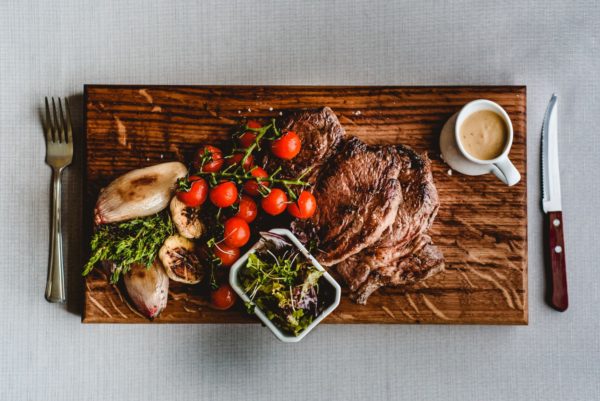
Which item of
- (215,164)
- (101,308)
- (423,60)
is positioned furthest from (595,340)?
(101,308)

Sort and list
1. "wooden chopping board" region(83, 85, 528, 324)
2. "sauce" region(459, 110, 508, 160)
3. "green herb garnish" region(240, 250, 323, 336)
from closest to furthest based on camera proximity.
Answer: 1. "green herb garnish" region(240, 250, 323, 336)
2. "sauce" region(459, 110, 508, 160)
3. "wooden chopping board" region(83, 85, 528, 324)

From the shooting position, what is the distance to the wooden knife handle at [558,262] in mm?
1864

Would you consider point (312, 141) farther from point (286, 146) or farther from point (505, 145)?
point (505, 145)

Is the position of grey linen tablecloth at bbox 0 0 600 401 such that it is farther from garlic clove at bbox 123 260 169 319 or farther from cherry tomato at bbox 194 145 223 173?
cherry tomato at bbox 194 145 223 173

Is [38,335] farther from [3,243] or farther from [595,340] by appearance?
[595,340]

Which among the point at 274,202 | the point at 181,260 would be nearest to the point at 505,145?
the point at 274,202

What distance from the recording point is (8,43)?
1.97 meters

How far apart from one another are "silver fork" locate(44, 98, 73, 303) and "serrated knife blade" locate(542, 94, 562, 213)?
1.80m

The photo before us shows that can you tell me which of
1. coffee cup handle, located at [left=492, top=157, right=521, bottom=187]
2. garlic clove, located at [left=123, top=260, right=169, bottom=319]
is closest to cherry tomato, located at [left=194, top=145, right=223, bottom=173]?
garlic clove, located at [left=123, top=260, right=169, bottom=319]

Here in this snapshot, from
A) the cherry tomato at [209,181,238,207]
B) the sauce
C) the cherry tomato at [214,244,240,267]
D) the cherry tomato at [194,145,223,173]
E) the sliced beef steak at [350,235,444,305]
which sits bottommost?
the sliced beef steak at [350,235,444,305]

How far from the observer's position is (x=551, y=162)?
187 cm

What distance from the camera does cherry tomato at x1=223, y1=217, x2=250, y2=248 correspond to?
1.65 meters

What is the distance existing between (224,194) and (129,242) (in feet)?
1.20

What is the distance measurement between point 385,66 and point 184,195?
2.99ft
